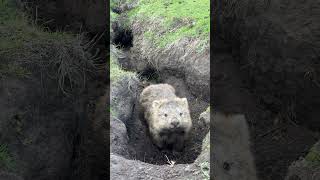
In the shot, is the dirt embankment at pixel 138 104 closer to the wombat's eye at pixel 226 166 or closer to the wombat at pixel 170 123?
the wombat at pixel 170 123

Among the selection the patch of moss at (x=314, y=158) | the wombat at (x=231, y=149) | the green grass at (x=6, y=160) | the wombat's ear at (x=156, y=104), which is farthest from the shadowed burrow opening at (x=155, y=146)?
the patch of moss at (x=314, y=158)

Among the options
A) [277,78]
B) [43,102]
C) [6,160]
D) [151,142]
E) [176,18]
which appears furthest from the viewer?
[176,18]

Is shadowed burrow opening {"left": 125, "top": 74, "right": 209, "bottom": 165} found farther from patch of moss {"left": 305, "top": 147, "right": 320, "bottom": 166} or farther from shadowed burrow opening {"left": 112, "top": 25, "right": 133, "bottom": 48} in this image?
patch of moss {"left": 305, "top": 147, "right": 320, "bottom": 166}

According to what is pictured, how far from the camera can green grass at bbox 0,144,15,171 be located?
496cm

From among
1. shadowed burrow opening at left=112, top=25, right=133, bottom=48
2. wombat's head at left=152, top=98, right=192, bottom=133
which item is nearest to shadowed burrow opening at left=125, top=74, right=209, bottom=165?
wombat's head at left=152, top=98, right=192, bottom=133

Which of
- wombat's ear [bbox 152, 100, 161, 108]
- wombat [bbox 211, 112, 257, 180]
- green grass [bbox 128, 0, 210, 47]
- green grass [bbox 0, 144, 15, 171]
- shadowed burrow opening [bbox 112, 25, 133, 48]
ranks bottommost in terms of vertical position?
shadowed burrow opening [bbox 112, 25, 133, 48]

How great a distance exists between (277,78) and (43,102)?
2.94 metres

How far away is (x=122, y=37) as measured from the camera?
51.7ft

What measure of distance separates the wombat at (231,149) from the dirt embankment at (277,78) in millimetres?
133

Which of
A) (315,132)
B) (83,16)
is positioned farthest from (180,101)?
(315,132)

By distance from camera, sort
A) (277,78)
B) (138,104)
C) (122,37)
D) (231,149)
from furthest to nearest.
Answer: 1. (122,37)
2. (138,104)
3. (231,149)
4. (277,78)

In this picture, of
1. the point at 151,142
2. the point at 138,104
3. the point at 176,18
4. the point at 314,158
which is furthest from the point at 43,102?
the point at 176,18

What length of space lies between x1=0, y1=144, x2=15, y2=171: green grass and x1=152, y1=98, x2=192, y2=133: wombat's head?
5.94m

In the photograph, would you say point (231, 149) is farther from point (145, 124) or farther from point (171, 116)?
point (145, 124)
